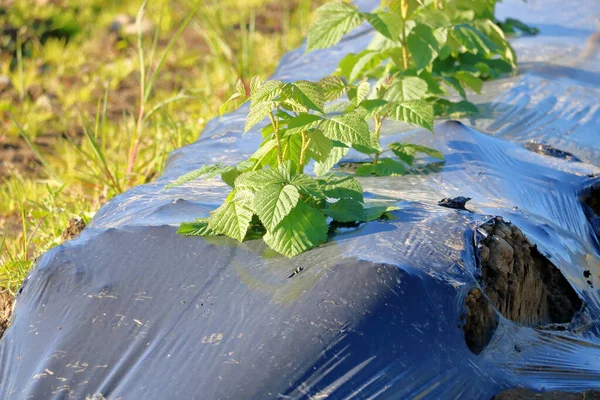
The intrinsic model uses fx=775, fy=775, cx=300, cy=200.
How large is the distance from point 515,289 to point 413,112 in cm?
54

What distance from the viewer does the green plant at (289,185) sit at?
1.64 meters

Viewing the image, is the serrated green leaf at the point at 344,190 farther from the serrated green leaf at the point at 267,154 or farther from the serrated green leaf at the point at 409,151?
the serrated green leaf at the point at 409,151

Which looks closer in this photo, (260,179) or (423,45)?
(260,179)

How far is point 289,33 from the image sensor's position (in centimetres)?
517

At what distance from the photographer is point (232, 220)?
67.1 inches

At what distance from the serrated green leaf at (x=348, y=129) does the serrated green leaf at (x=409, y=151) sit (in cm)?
50

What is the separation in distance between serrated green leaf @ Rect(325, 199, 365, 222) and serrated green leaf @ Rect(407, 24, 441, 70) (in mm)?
838

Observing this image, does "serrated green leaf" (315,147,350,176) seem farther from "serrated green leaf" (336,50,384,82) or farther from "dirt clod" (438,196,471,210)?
"serrated green leaf" (336,50,384,82)

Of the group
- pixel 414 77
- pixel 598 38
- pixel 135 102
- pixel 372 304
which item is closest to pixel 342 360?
pixel 372 304

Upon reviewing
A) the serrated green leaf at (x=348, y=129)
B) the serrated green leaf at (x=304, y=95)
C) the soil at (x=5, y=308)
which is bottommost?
the soil at (x=5, y=308)

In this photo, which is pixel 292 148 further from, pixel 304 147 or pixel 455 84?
pixel 455 84

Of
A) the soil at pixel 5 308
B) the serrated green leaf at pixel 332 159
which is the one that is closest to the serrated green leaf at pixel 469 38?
the serrated green leaf at pixel 332 159

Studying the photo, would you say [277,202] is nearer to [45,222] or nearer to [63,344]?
[63,344]

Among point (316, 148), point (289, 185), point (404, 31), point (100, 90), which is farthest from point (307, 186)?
point (100, 90)
